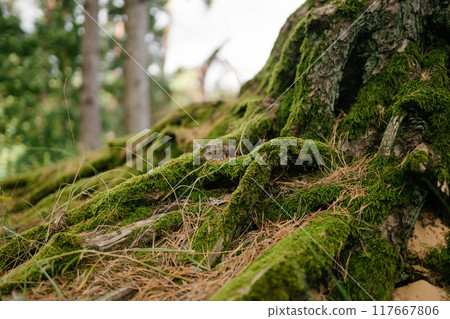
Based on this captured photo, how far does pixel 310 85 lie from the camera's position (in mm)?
2281

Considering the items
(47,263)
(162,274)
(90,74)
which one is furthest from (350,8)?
(90,74)

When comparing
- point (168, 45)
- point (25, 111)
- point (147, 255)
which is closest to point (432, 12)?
point (147, 255)

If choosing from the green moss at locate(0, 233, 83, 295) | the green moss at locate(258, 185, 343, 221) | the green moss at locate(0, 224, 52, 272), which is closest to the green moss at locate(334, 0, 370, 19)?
the green moss at locate(258, 185, 343, 221)

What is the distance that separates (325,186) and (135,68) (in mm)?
7458

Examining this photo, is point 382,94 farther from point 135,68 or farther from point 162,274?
point 135,68

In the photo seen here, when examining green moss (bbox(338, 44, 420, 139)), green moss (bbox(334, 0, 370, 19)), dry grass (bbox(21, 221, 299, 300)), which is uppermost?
green moss (bbox(334, 0, 370, 19))

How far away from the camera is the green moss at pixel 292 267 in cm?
117

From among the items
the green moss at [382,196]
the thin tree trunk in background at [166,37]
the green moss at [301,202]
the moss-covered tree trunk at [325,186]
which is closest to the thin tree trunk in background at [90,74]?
the thin tree trunk in background at [166,37]

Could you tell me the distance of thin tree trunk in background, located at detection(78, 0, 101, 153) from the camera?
743cm

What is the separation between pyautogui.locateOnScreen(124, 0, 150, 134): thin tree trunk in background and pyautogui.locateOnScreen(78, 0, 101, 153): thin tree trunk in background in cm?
85

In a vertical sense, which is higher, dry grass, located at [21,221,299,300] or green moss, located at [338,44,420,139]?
green moss, located at [338,44,420,139]

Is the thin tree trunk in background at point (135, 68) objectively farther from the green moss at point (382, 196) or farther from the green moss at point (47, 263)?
the green moss at point (382, 196)

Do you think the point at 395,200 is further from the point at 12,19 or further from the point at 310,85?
the point at 12,19

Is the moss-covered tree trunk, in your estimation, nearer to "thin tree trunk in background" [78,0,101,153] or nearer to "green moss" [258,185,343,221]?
"green moss" [258,185,343,221]
